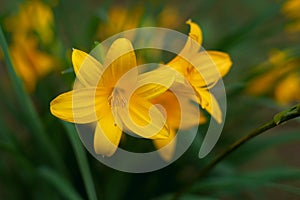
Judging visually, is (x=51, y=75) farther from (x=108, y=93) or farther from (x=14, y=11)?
(x=108, y=93)

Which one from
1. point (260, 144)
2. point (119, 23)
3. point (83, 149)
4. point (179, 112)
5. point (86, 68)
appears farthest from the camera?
point (119, 23)

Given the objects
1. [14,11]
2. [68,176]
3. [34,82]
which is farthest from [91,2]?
[68,176]

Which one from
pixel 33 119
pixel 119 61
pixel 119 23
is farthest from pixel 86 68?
pixel 119 23

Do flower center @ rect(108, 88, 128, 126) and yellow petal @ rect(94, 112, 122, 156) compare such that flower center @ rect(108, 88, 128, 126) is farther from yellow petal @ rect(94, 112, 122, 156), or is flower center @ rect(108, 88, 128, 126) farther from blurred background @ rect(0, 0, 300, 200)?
blurred background @ rect(0, 0, 300, 200)

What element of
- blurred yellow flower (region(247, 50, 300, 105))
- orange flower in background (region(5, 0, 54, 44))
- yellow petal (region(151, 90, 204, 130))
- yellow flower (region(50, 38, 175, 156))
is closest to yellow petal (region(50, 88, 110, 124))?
yellow flower (region(50, 38, 175, 156))

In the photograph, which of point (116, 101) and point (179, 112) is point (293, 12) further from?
point (116, 101)

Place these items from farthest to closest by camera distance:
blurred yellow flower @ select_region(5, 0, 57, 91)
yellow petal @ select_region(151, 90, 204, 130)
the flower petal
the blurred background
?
1. blurred yellow flower @ select_region(5, 0, 57, 91)
2. the blurred background
3. yellow petal @ select_region(151, 90, 204, 130)
4. the flower petal
